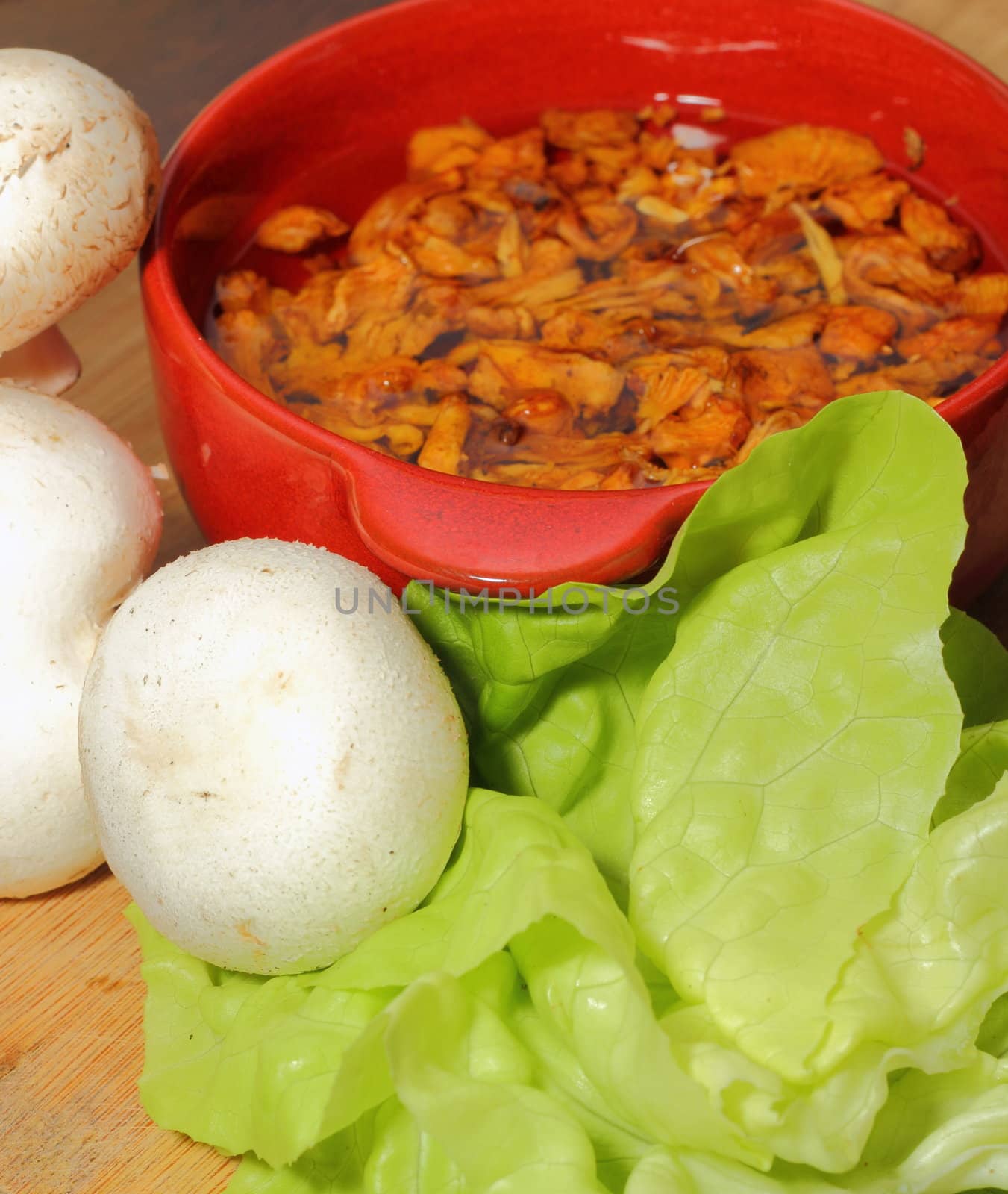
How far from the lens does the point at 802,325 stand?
121cm

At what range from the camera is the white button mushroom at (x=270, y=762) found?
880 millimetres

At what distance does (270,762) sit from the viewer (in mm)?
882

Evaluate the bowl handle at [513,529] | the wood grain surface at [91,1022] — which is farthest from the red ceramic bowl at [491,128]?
the wood grain surface at [91,1022]

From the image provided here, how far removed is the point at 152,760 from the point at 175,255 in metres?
0.51

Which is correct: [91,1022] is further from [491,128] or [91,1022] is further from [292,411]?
[491,128]

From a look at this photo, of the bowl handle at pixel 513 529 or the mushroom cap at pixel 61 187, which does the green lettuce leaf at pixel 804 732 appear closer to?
the bowl handle at pixel 513 529

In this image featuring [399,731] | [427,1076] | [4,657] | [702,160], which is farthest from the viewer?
[702,160]

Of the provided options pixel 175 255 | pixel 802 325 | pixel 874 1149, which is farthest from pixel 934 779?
pixel 175 255

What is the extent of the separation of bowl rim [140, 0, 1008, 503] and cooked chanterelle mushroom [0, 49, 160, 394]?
4cm

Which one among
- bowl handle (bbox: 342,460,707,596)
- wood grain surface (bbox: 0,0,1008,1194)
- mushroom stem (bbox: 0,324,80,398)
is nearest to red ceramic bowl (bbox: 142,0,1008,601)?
bowl handle (bbox: 342,460,707,596)

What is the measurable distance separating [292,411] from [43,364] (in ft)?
0.92

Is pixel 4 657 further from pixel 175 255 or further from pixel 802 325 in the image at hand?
pixel 802 325

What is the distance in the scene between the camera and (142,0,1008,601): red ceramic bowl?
92 centimetres

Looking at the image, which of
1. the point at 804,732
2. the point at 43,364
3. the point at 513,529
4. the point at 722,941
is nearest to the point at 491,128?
the point at 43,364
